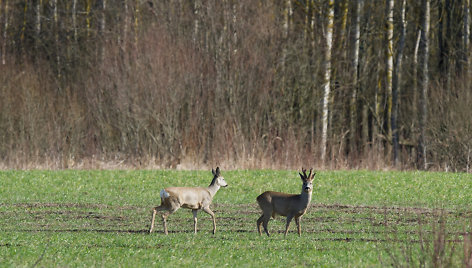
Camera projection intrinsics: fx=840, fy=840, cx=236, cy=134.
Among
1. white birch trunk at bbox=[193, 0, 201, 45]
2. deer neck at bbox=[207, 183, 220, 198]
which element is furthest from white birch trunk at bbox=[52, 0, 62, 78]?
deer neck at bbox=[207, 183, 220, 198]

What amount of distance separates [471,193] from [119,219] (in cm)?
1108

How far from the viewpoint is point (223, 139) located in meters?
31.5

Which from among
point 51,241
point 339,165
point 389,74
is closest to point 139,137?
point 339,165

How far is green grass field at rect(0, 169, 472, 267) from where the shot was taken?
42.7 feet

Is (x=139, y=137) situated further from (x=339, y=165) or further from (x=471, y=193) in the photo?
(x=471, y=193)

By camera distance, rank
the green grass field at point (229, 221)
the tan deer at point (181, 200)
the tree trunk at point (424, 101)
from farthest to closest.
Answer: the tree trunk at point (424, 101) < the tan deer at point (181, 200) < the green grass field at point (229, 221)

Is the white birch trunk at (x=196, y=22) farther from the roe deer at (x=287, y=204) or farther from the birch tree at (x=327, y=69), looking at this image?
the roe deer at (x=287, y=204)

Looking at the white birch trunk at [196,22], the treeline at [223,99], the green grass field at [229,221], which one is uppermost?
the white birch trunk at [196,22]

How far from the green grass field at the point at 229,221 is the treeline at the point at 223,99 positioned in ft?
12.5

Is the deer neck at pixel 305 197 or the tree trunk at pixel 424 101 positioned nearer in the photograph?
the deer neck at pixel 305 197

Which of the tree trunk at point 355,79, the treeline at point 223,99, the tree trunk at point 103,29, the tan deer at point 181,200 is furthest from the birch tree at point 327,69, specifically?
the tan deer at point 181,200

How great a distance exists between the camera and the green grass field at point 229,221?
13.0m

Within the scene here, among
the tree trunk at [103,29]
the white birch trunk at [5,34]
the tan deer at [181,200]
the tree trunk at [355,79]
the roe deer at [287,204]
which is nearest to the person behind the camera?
the roe deer at [287,204]

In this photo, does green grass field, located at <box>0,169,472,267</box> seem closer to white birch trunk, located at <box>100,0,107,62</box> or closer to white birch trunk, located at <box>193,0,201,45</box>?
white birch trunk, located at <box>193,0,201,45</box>
